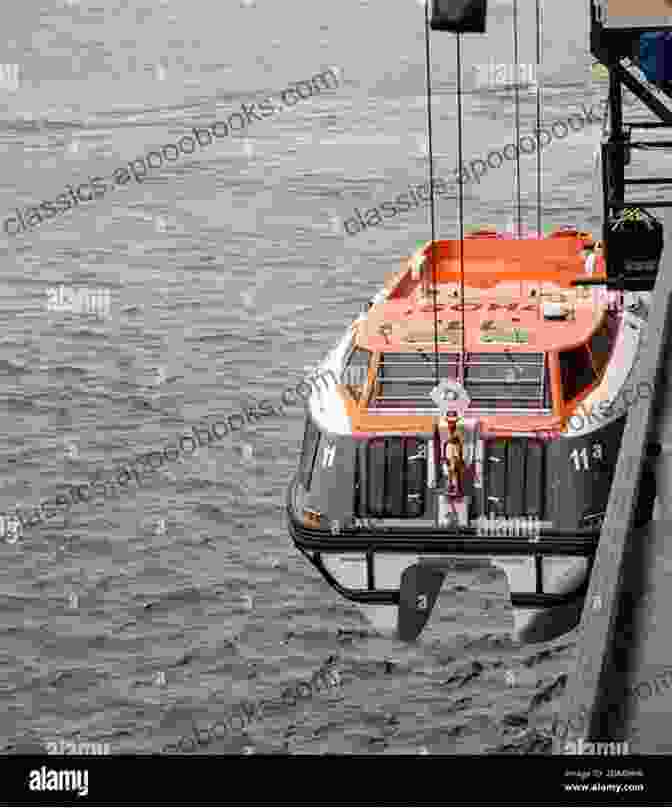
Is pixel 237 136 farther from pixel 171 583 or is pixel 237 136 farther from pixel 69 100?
pixel 171 583

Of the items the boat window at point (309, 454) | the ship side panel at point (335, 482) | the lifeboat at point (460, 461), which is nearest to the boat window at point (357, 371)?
the lifeboat at point (460, 461)

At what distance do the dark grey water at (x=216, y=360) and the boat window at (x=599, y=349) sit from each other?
3766 millimetres

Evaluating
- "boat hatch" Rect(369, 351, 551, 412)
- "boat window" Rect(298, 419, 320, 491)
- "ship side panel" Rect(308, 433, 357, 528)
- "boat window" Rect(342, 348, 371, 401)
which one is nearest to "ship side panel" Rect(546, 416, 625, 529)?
"boat hatch" Rect(369, 351, 551, 412)

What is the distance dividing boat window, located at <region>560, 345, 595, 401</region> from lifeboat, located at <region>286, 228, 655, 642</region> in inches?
1.1

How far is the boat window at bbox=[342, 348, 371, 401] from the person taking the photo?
87.0ft

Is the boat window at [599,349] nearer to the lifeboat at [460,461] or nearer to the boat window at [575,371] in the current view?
the lifeboat at [460,461]

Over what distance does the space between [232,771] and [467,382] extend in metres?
12.4

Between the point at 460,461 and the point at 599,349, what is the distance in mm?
4261

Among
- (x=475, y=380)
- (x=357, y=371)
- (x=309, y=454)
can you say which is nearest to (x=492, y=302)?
(x=475, y=380)

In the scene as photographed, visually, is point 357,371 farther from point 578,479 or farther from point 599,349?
point 578,479

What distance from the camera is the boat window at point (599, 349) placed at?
27062mm

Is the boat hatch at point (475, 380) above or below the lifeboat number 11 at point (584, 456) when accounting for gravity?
above

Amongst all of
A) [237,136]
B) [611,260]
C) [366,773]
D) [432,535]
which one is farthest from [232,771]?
[237,136]

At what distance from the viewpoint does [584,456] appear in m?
24.9
